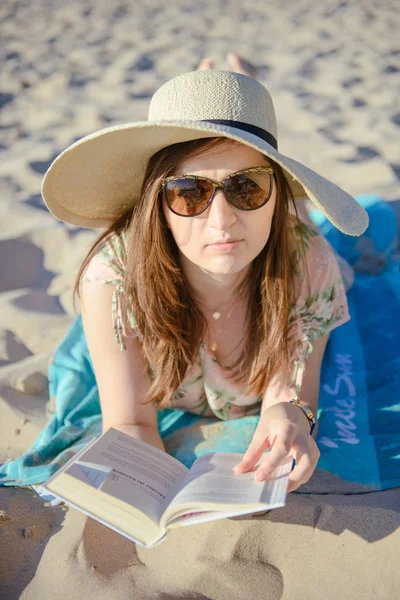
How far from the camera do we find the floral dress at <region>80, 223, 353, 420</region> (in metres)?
1.88

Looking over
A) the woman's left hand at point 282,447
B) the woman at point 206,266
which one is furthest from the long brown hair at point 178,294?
the woman's left hand at point 282,447

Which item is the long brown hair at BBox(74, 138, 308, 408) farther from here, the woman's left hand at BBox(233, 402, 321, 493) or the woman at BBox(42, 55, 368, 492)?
the woman's left hand at BBox(233, 402, 321, 493)

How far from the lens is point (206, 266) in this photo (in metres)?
1.67

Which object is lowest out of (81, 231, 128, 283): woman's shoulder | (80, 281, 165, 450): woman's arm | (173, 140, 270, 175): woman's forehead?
(80, 281, 165, 450): woman's arm

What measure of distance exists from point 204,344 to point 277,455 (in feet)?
2.08

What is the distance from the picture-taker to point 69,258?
3.21 metres

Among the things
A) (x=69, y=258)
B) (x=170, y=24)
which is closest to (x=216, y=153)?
(x=69, y=258)

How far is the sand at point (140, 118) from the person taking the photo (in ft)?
5.08

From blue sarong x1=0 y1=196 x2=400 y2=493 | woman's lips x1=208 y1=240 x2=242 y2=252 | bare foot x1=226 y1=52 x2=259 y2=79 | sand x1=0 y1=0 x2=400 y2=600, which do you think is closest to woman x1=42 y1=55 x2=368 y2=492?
woman's lips x1=208 y1=240 x2=242 y2=252

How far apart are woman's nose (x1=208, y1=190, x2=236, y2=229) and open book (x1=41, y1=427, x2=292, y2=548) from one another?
628mm

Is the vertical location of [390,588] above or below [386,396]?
above

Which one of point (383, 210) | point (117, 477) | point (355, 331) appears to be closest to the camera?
point (117, 477)

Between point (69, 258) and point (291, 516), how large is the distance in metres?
2.00

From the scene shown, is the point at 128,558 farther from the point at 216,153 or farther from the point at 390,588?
the point at 216,153
